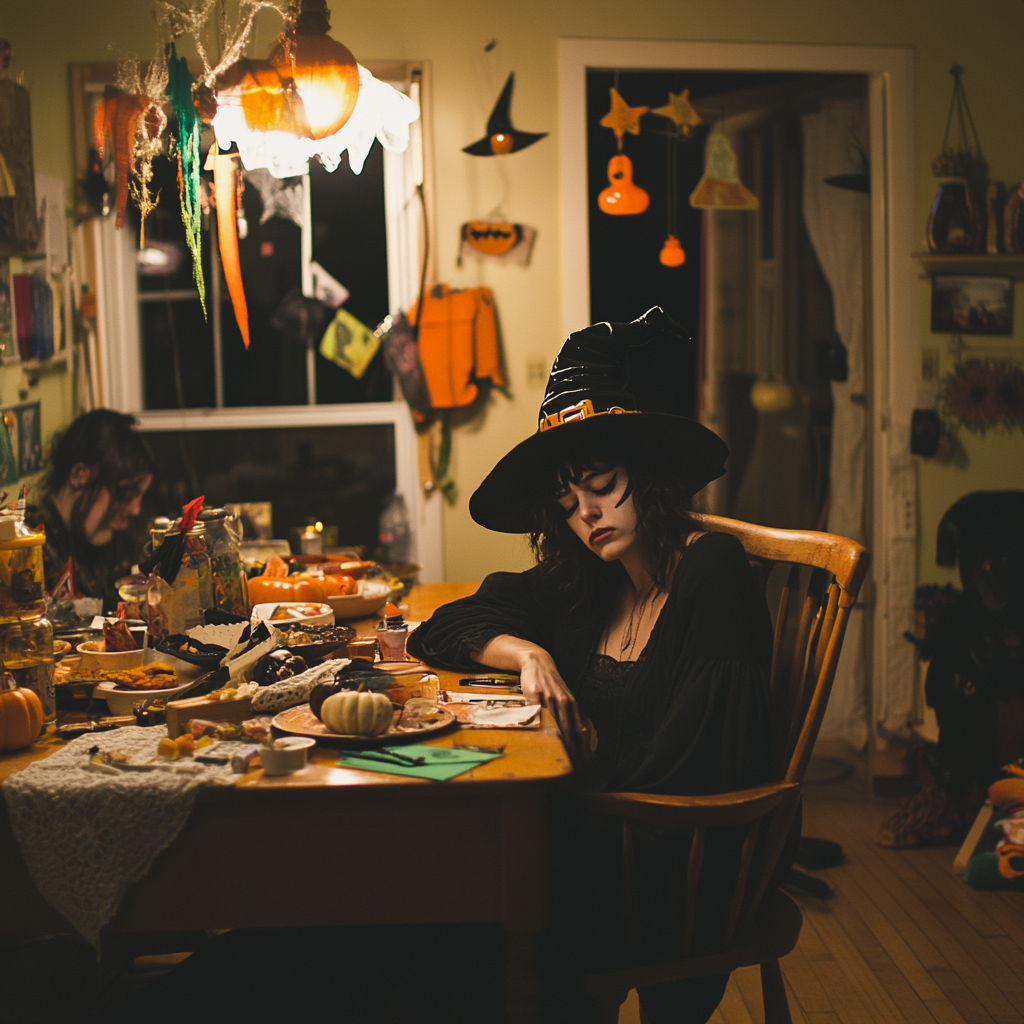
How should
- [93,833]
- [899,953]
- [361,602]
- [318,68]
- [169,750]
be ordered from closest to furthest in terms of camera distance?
1. [93,833]
2. [169,750]
3. [318,68]
4. [361,602]
5. [899,953]

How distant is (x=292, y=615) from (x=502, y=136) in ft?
7.09

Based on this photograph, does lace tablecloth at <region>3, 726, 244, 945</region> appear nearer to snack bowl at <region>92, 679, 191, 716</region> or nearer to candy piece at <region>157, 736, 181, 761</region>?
candy piece at <region>157, 736, 181, 761</region>

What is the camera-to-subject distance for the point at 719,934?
4.75 feet

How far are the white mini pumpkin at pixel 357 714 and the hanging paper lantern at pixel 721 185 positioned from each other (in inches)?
109

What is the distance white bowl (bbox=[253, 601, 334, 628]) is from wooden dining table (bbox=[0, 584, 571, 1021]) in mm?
656

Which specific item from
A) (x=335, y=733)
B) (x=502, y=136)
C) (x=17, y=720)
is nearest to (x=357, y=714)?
(x=335, y=733)

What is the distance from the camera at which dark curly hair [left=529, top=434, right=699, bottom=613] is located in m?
1.67

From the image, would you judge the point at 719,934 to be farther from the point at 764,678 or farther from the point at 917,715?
the point at 917,715

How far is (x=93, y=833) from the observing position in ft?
3.91

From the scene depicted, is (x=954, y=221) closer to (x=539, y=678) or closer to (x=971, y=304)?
(x=971, y=304)

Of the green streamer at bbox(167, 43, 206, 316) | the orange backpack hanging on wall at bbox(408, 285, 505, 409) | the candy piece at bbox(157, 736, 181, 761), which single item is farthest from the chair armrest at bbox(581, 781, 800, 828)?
the orange backpack hanging on wall at bbox(408, 285, 505, 409)

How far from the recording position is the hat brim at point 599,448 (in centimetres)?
162

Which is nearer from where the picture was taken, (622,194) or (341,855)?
(341,855)

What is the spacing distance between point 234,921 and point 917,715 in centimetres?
305
